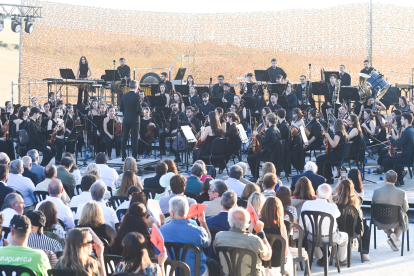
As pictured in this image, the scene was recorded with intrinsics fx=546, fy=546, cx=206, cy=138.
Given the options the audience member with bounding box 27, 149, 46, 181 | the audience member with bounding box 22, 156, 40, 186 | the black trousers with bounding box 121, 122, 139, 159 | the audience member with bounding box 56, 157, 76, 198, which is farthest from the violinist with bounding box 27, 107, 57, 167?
the audience member with bounding box 56, 157, 76, 198

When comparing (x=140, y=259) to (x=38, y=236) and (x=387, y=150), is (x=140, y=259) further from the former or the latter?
(x=387, y=150)

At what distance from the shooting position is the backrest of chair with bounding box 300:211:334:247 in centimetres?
579

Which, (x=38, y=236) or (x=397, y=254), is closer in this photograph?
(x=38, y=236)

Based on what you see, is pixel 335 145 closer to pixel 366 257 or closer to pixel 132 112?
pixel 366 257

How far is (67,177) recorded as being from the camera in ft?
24.0

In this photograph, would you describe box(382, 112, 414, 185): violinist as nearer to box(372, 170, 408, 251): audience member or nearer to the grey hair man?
box(372, 170, 408, 251): audience member

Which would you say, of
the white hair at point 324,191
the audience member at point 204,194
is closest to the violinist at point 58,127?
the audience member at point 204,194

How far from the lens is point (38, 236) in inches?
169

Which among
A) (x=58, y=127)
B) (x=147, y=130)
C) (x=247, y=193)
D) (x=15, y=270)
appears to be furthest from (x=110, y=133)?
(x=15, y=270)

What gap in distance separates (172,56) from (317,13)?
724cm

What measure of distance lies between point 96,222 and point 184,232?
0.74 metres

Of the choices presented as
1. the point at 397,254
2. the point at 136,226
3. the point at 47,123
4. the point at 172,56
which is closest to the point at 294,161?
the point at 397,254

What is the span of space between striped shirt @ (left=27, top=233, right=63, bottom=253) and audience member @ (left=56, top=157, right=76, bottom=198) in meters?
2.99

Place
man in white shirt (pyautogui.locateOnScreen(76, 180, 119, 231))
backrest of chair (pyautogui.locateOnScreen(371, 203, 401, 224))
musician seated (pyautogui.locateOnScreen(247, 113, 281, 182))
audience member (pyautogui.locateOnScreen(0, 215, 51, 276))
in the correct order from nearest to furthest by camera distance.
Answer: audience member (pyautogui.locateOnScreen(0, 215, 51, 276)) → man in white shirt (pyautogui.locateOnScreen(76, 180, 119, 231)) → backrest of chair (pyautogui.locateOnScreen(371, 203, 401, 224)) → musician seated (pyautogui.locateOnScreen(247, 113, 281, 182))
